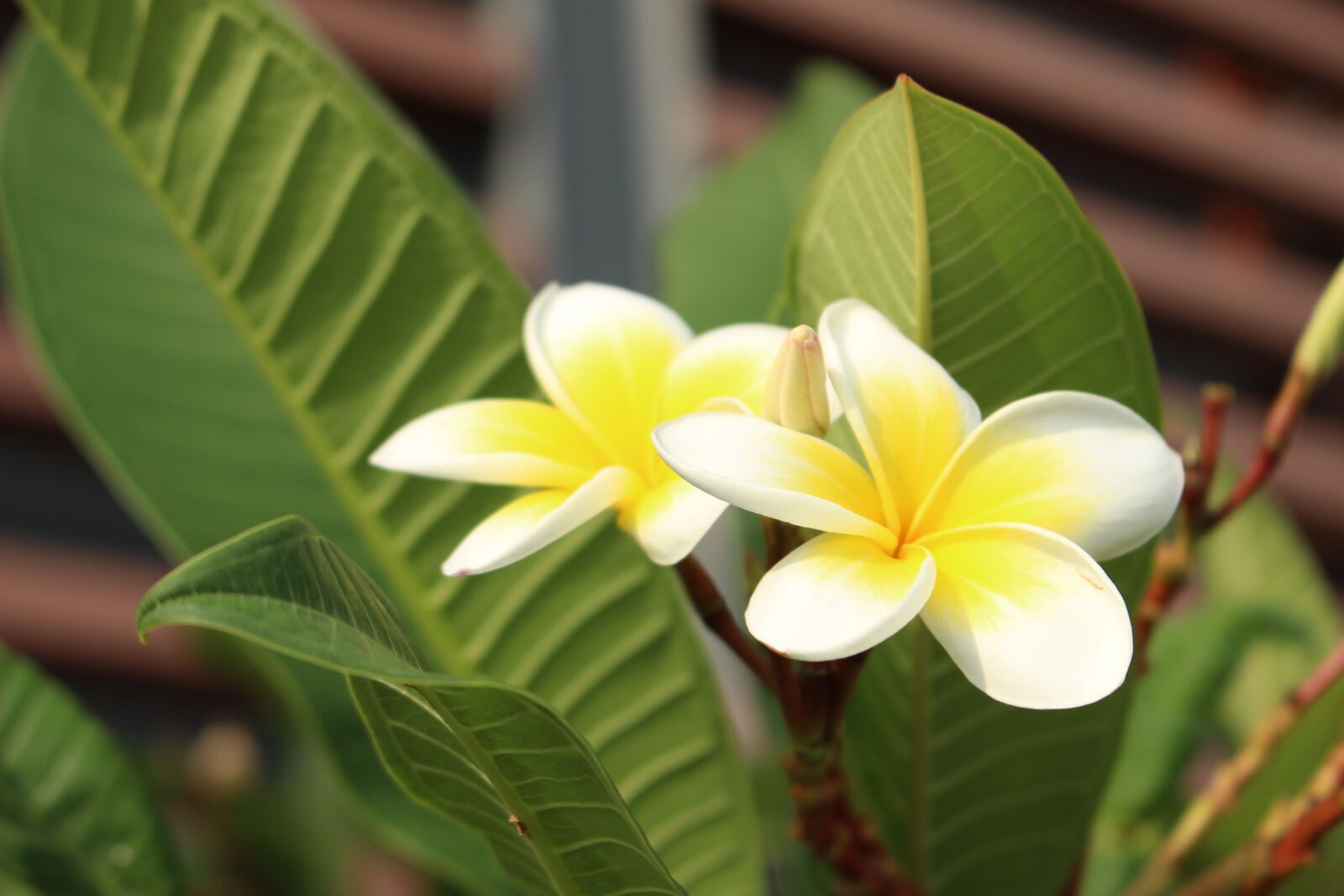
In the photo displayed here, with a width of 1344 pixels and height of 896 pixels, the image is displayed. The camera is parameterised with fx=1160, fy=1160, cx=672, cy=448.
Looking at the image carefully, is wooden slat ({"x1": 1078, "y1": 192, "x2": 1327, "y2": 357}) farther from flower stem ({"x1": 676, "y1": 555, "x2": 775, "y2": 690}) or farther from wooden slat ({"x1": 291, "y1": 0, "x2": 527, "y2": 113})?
flower stem ({"x1": 676, "y1": 555, "x2": 775, "y2": 690})

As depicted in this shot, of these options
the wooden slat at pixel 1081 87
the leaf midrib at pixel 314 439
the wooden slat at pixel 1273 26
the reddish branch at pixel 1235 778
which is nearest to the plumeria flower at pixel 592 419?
the leaf midrib at pixel 314 439

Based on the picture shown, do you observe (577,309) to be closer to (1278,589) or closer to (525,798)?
(525,798)

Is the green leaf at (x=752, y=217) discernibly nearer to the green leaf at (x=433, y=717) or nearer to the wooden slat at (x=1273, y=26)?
the green leaf at (x=433, y=717)

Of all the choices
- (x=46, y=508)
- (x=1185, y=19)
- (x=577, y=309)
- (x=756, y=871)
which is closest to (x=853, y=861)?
(x=756, y=871)

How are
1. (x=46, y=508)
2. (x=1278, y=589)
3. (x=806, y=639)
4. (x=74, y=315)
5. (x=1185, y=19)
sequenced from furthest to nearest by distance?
(x=1185, y=19) < (x=46, y=508) < (x=1278, y=589) < (x=74, y=315) < (x=806, y=639)

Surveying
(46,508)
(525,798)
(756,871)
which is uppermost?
(525,798)

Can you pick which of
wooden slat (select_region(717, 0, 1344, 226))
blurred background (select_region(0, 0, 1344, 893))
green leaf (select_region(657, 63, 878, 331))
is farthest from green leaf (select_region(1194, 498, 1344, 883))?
wooden slat (select_region(717, 0, 1344, 226))

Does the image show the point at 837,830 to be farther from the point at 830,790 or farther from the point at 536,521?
the point at 536,521
